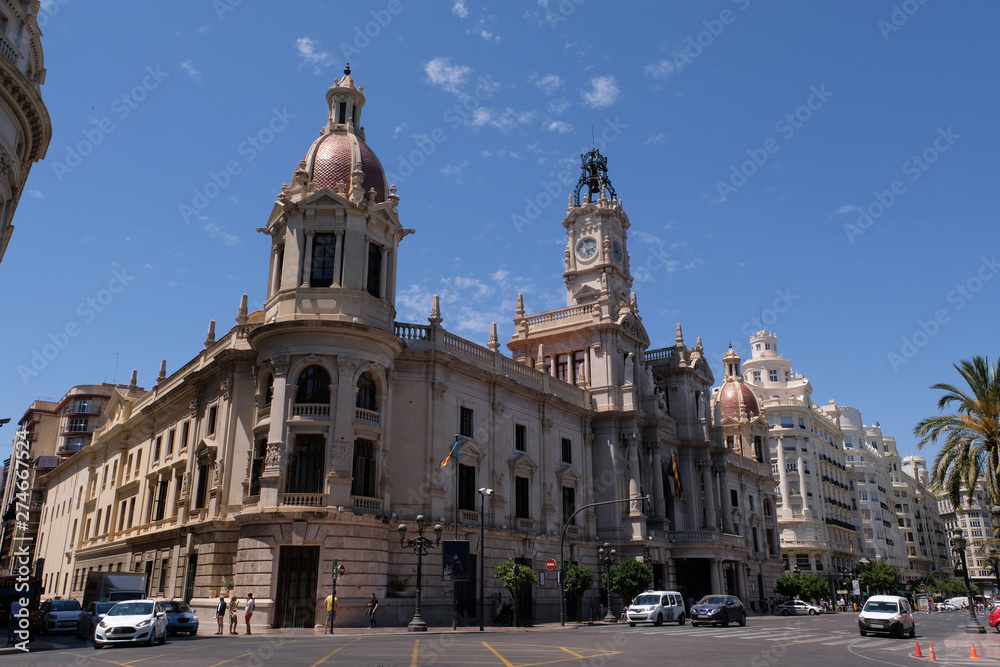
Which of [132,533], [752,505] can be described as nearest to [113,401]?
[132,533]

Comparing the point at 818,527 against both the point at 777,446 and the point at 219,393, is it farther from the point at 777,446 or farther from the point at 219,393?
the point at 219,393

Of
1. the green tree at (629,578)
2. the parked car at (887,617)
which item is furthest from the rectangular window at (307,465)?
the parked car at (887,617)

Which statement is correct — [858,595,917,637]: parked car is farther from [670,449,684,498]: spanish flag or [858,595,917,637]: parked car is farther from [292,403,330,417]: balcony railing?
[292,403,330,417]: balcony railing

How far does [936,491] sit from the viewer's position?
32344 millimetres

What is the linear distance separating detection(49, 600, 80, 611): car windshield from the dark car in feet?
93.6

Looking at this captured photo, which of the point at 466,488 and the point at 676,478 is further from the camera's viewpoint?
the point at 676,478

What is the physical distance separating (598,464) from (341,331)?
77.9ft

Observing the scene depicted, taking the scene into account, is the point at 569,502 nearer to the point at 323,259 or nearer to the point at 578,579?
the point at 578,579

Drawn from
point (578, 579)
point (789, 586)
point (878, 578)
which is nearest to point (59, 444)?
point (578, 579)

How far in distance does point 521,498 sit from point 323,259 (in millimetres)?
18143

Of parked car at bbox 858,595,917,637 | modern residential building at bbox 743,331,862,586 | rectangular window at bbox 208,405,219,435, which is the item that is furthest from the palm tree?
modern residential building at bbox 743,331,862,586

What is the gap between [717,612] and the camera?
39469mm

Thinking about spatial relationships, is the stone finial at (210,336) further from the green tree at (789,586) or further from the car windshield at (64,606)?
the green tree at (789,586)

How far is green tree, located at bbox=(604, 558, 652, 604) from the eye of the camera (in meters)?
46.2
